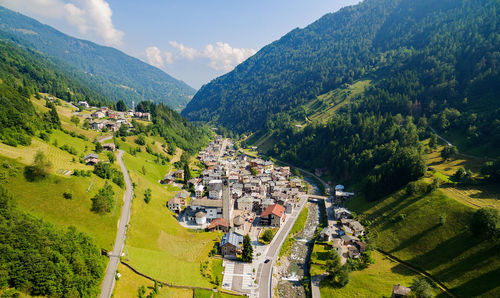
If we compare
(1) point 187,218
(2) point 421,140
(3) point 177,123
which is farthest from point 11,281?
(3) point 177,123

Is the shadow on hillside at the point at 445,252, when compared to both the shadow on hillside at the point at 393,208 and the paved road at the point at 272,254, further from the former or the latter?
the paved road at the point at 272,254

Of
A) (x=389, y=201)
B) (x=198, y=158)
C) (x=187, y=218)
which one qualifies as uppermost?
(x=198, y=158)

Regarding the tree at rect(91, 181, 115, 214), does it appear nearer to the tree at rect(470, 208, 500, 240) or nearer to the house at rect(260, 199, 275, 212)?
the house at rect(260, 199, 275, 212)

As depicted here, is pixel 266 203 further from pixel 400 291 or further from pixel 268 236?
pixel 400 291

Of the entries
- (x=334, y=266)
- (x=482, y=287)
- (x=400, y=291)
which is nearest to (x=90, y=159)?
(x=334, y=266)

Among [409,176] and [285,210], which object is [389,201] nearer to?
[409,176]
